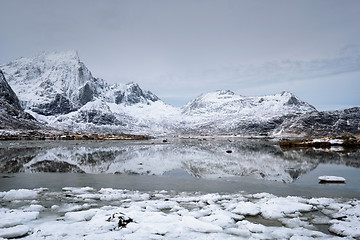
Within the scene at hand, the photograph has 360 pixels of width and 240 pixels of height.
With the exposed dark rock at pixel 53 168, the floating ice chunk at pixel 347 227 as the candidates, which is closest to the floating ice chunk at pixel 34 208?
the floating ice chunk at pixel 347 227

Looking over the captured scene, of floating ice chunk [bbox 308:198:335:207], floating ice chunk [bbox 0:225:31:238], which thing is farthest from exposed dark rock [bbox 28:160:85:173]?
floating ice chunk [bbox 308:198:335:207]

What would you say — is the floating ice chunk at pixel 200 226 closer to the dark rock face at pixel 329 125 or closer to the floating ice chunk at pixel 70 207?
the floating ice chunk at pixel 70 207

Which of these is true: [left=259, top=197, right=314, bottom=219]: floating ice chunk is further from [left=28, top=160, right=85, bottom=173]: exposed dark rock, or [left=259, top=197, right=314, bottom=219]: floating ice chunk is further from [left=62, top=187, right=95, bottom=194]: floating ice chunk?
[left=28, top=160, right=85, bottom=173]: exposed dark rock

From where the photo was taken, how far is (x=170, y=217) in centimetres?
934

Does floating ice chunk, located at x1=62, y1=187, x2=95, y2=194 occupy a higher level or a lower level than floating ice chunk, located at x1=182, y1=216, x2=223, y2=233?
lower

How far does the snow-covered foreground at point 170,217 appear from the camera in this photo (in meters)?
7.83

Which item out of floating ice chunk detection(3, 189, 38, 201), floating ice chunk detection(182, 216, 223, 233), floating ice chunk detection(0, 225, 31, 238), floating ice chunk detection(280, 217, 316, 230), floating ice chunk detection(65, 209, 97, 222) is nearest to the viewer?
floating ice chunk detection(0, 225, 31, 238)

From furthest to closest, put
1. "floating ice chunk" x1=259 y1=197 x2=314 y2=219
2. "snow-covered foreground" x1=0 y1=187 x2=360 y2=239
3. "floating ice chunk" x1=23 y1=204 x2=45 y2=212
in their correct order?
"floating ice chunk" x1=23 y1=204 x2=45 y2=212 → "floating ice chunk" x1=259 y1=197 x2=314 y2=219 → "snow-covered foreground" x1=0 y1=187 x2=360 y2=239

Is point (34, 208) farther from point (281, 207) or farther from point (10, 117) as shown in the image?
point (10, 117)

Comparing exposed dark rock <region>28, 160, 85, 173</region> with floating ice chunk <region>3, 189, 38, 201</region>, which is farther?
exposed dark rock <region>28, 160, 85, 173</region>

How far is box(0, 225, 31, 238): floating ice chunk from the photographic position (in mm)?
7279

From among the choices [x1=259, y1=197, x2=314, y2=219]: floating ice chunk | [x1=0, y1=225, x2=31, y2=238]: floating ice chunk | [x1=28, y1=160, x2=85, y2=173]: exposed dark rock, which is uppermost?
[x1=0, y1=225, x2=31, y2=238]: floating ice chunk

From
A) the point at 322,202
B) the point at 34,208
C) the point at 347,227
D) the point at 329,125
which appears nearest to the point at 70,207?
the point at 34,208

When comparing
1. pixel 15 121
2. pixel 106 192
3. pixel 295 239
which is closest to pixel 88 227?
pixel 106 192
